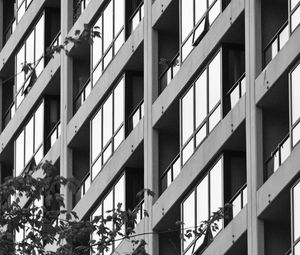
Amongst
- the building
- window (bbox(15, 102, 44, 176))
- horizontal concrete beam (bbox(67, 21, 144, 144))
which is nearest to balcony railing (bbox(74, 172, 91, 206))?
the building

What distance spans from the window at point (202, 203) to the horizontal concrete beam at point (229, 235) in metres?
0.44

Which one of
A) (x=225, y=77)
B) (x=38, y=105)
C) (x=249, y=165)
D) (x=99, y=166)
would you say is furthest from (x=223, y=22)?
(x=38, y=105)

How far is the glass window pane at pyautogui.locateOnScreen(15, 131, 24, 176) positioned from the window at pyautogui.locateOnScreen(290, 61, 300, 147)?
19.0 metres

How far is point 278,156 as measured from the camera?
1630 inches

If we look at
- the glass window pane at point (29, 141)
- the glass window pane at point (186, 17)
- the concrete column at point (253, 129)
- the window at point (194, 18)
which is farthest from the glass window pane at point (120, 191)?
the concrete column at point (253, 129)

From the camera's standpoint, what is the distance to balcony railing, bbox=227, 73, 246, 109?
43.4 m

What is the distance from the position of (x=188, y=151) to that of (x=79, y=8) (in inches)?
420

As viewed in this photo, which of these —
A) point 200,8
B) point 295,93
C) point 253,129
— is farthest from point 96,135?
point 295,93

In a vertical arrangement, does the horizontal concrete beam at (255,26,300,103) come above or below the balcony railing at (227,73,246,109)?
below

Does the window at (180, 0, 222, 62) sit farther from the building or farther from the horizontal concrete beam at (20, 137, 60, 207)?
the horizontal concrete beam at (20, 137, 60, 207)

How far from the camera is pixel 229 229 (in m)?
42.4

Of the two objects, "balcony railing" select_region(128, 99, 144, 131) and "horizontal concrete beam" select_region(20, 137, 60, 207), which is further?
"horizontal concrete beam" select_region(20, 137, 60, 207)

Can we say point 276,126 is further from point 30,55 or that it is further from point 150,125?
point 30,55

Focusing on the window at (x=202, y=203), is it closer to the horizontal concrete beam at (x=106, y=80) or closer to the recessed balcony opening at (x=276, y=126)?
the recessed balcony opening at (x=276, y=126)
